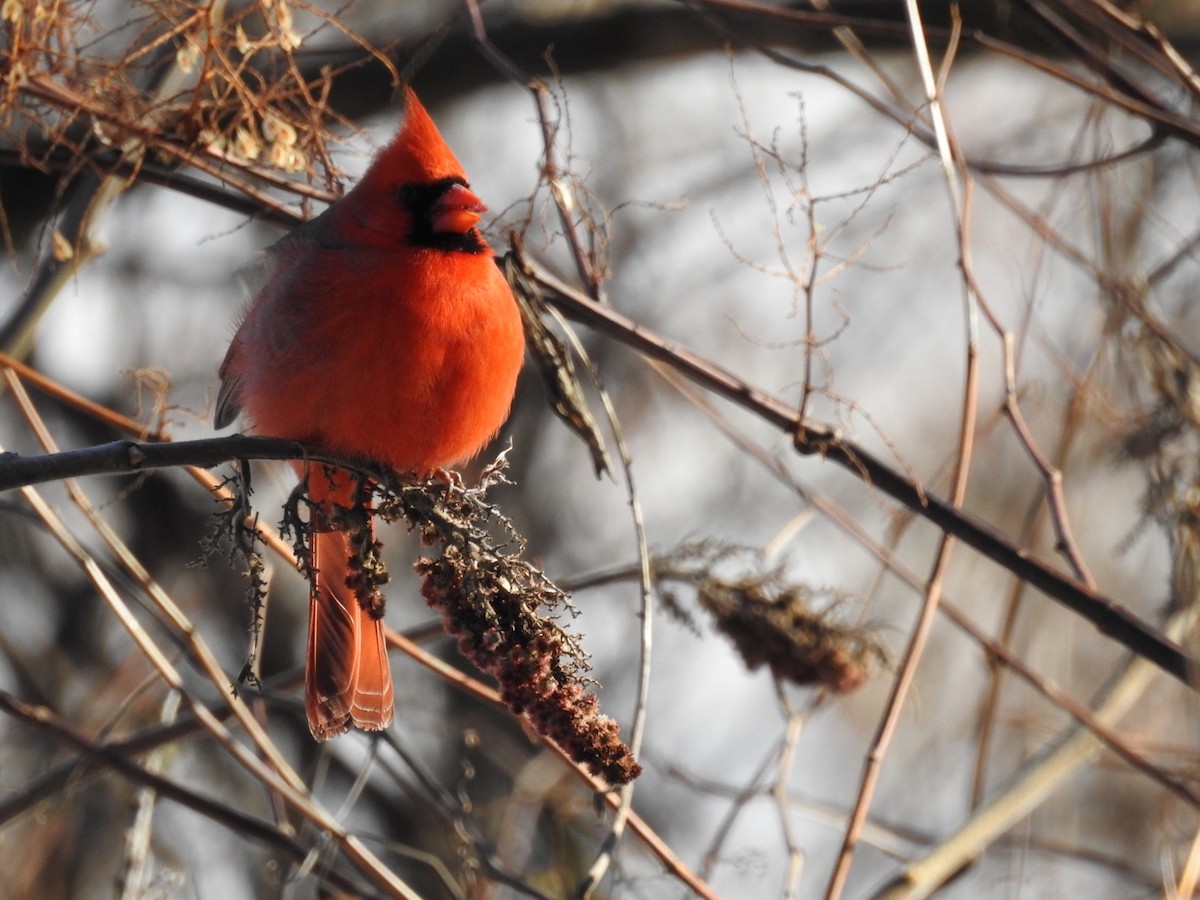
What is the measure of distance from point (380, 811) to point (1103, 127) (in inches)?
154

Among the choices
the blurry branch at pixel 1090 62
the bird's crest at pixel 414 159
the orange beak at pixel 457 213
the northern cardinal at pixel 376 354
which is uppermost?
the blurry branch at pixel 1090 62

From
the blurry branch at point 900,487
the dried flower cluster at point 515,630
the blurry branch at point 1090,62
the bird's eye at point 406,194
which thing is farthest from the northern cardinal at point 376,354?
the blurry branch at point 1090,62

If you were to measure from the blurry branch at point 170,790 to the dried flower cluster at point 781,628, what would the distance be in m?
0.77

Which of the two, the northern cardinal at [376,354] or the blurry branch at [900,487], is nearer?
the blurry branch at [900,487]

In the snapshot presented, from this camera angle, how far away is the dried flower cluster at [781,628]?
2.49 meters

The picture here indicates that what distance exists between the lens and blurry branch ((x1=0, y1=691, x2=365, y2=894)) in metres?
2.14

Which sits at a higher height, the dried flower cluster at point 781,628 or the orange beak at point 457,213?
the orange beak at point 457,213

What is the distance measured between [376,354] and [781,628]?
0.84 m

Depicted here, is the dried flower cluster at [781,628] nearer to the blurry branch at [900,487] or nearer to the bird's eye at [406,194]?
the blurry branch at [900,487]

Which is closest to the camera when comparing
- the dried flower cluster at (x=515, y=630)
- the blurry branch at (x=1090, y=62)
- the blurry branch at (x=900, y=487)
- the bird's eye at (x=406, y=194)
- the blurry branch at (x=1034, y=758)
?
the dried flower cluster at (x=515, y=630)

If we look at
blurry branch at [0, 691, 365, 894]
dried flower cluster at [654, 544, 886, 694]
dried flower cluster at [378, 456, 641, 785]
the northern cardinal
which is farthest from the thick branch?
dried flower cluster at [654, 544, 886, 694]

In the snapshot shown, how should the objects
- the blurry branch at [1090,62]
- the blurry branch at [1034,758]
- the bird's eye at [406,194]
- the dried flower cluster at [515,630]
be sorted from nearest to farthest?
the dried flower cluster at [515,630] < the blurry branch at [1090,62] < the blurry branch at [1034,758] < the bird's eye at [406,194]

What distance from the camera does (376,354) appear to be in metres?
2.29

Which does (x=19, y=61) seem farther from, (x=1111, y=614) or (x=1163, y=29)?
(x=1163, y=29)
